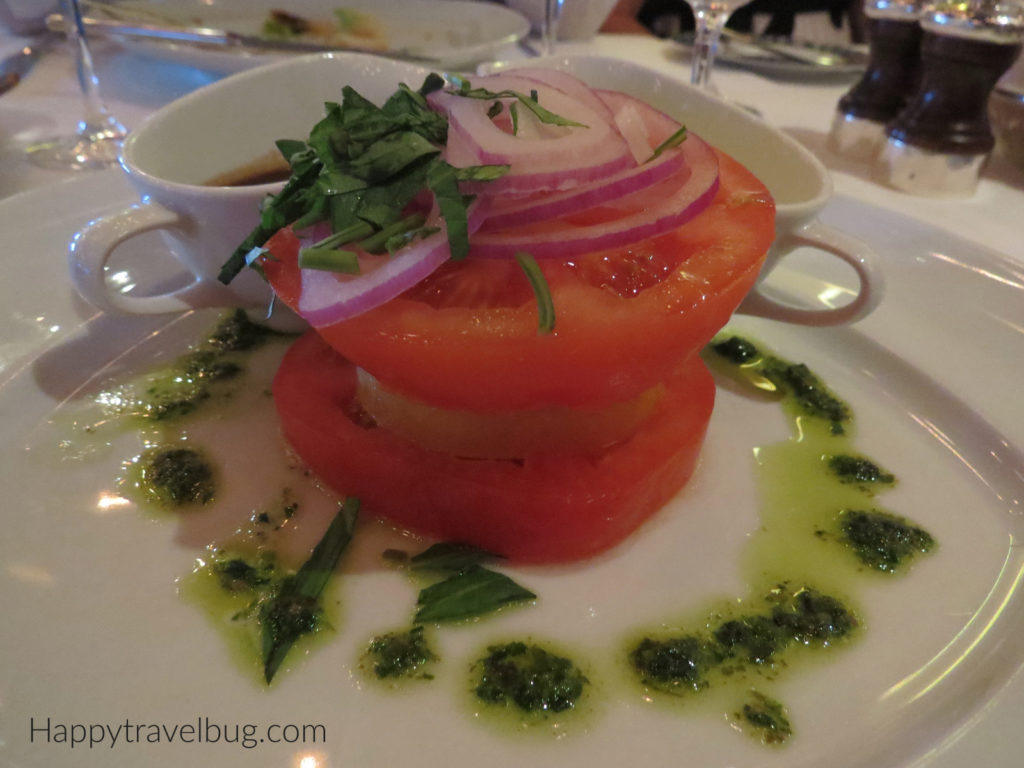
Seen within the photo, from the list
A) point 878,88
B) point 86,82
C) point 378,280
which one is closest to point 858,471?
point 378,280

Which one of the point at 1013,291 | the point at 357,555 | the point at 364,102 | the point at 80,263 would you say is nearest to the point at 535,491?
the point at 357,555

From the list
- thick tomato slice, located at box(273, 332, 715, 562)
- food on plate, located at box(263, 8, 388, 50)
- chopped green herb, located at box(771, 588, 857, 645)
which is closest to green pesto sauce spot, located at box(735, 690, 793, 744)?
chopped green herb, located at box(771, 588, 857, 645)

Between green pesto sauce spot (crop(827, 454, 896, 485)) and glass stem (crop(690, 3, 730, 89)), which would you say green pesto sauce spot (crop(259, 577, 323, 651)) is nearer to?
green pesto sauce spot (crop(827, 454, 896, 485))

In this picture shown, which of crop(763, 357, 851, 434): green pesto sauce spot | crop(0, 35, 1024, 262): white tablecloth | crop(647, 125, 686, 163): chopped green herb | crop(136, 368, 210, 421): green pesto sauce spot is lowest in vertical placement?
crop(763, 357, 851, 434): green pesto sauce spot

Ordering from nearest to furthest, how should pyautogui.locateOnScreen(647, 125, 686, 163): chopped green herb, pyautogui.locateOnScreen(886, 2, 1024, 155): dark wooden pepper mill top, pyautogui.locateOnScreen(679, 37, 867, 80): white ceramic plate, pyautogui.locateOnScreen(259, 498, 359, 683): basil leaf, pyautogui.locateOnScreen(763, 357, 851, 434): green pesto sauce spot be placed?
pyautogui.locateOnScreen(259, 498, 359, 683): basil leaf
pyautogui.locateOnScreen(647, 125, 686, 163): chopped green herb
pyautogui.locateOnScreen(763, 357, 851, 434): green pesto sauce spot
pyautogui.locateOnScreen(886, 2, 1024, 155): dark wooden pepper mill top
pyautogui.locateOnScreen(679, 37, 867, 80): white ceramic plate

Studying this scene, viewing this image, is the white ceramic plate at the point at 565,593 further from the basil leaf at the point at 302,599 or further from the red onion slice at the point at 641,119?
the red onion slice at the point at 641,119

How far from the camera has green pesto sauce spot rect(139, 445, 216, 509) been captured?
123cm

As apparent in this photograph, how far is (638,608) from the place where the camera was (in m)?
1.10

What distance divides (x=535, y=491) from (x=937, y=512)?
0.72 m

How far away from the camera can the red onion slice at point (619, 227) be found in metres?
1.00

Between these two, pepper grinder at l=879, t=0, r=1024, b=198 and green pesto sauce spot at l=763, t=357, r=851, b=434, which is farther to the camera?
pepper grinder at l=879, t=0, r=1024, b=198

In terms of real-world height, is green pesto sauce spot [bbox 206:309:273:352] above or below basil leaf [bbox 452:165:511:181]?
below

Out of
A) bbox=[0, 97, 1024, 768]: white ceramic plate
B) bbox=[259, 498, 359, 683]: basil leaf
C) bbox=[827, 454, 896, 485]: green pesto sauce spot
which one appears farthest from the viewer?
bbox=[827, 454, 896, 485]: green pesto sauce spot

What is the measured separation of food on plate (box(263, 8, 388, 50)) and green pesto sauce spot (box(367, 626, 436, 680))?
8.25 feet
